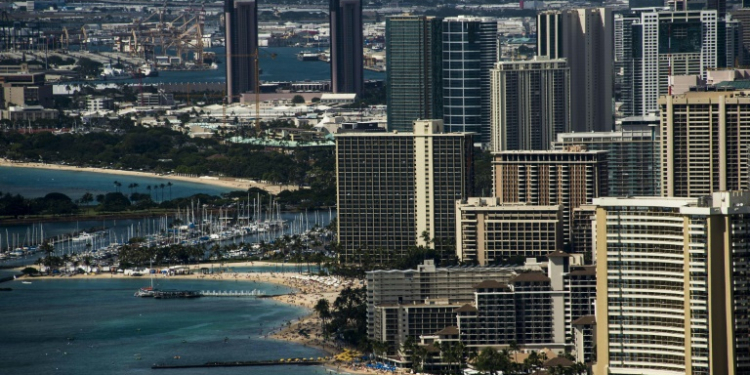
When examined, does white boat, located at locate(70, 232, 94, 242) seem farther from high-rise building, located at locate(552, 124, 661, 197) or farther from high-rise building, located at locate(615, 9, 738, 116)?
high-rise building, located at locate(615, 9, 738, 116)

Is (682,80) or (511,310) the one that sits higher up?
(682,80)

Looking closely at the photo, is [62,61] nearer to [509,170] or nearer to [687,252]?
[509,170]

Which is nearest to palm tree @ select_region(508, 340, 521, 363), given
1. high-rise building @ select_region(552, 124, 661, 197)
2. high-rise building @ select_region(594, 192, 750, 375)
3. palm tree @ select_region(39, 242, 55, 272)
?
high-rise building @ select_region(594, 192, 750, 375)

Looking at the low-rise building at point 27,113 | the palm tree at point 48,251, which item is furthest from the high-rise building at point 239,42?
the palm tree at point 48,251

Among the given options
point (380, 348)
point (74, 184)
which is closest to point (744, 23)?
point (74, 184)

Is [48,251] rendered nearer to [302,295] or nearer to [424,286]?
[302,295]

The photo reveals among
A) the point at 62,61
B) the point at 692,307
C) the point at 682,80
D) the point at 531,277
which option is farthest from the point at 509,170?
the point at 62,61
